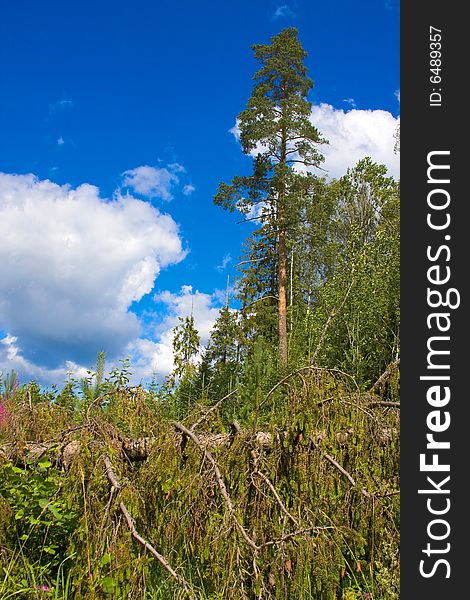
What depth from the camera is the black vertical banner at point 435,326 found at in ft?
7.75

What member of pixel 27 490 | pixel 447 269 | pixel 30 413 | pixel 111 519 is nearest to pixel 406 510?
pixel 447 269

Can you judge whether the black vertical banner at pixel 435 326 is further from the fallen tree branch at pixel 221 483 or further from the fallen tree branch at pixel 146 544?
the fallen tree branch at pixel 146 544

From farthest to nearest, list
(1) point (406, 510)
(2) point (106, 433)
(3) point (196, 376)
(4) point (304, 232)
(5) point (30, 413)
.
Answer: (4) point (304, 232) < (3) point (196, 376) < (5) point (30, 413) < (2) point (106, 433) < (1) point (406, 510)

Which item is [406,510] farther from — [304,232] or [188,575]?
[304,232]

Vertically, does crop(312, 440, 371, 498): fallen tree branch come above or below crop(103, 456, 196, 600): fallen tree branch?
above

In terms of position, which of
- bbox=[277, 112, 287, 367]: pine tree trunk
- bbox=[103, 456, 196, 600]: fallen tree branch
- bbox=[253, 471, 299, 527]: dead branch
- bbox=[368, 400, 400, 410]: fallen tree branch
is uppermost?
bbox=[277, 112, 287, 367]: pine tree trunk

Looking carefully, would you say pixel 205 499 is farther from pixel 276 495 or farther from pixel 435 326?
pixel 435 326

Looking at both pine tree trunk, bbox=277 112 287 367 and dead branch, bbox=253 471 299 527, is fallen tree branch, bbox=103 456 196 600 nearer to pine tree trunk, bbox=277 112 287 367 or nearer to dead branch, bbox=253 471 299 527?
dead branch, bbox=253 471 299 527

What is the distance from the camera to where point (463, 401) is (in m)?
2.38

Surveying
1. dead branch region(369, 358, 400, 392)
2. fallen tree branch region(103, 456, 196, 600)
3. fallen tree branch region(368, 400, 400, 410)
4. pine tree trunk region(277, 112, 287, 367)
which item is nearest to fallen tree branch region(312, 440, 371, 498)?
fallen tree branch region(368, 400, 400, 410)

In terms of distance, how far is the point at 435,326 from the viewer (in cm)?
243

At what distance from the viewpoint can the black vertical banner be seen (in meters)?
2.36

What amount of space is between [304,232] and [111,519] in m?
14.1

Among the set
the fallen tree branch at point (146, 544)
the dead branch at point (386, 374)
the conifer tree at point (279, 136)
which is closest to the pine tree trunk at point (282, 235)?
the conifer tree at point (279, 136)
